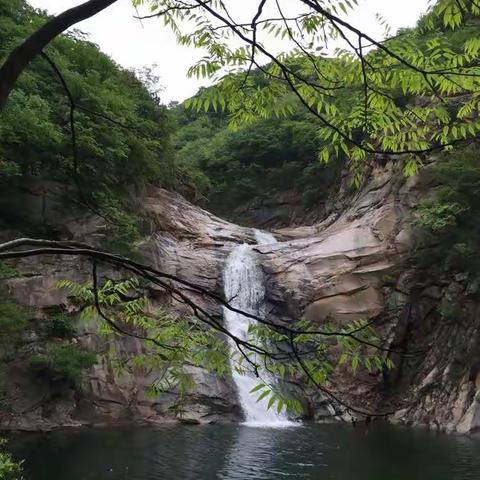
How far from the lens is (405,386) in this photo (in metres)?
20.1

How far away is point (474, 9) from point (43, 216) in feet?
59.1

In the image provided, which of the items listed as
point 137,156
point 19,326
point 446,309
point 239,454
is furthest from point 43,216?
point 446,309

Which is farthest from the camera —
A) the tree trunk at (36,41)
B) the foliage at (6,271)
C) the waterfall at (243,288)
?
the waterfall at (243,288)

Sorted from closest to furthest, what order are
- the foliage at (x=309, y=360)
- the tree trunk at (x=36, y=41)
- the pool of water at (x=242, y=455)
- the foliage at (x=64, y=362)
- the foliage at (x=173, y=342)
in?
the tree trunk at (x=36, y=41) → the foliage at (x=309, y=360) → the foliage at (x=173, y=342) → the pool of water at (x=242, y=455) → the foliage at (x=64, y=362)

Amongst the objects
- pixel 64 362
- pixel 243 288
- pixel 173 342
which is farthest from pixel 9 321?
pixel 173 342

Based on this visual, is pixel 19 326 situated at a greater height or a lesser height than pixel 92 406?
greater

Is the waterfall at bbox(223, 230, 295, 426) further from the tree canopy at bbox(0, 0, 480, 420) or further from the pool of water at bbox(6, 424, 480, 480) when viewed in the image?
the tree canopy at bbox(0, 0, 480, 420)

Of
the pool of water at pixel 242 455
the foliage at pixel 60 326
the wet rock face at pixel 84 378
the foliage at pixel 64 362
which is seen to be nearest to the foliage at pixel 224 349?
the pool of water at pixel 242 455

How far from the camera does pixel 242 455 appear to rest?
12.2 m

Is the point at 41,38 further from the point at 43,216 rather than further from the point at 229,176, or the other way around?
the point at 229,176

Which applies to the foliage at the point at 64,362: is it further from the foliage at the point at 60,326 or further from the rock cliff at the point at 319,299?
the foliage at the point at 60,326

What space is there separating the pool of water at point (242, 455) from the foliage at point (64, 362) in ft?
5.08

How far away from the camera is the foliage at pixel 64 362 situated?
49.9 feet

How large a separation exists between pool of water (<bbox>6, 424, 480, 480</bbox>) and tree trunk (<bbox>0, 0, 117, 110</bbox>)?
7.96 metres
